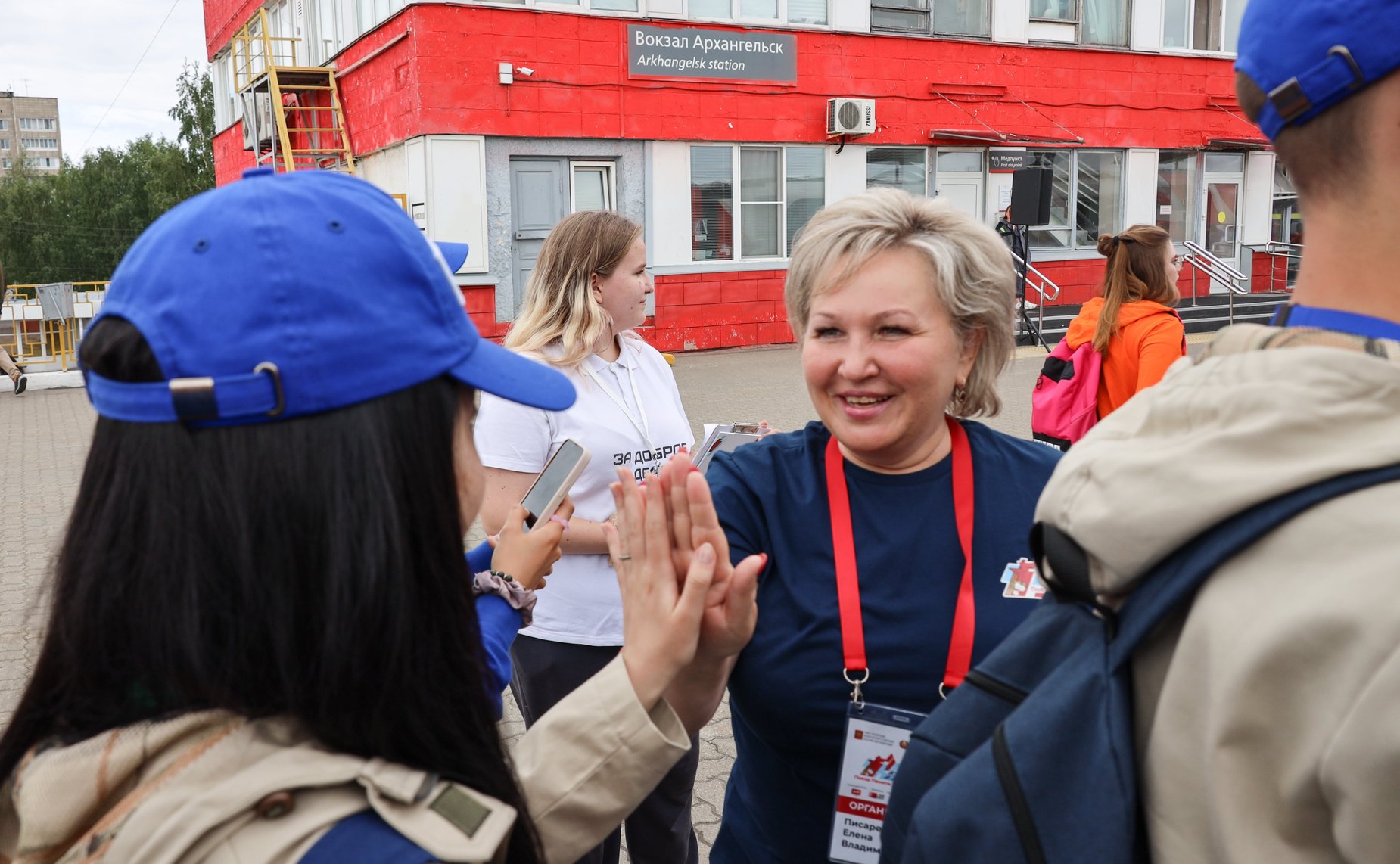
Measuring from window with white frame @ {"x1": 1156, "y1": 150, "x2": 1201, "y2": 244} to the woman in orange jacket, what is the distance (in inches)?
680

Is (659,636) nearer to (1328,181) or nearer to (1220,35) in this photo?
(1328,181)

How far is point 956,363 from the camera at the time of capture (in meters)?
2.13

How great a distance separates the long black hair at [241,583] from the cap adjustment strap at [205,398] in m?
0.01

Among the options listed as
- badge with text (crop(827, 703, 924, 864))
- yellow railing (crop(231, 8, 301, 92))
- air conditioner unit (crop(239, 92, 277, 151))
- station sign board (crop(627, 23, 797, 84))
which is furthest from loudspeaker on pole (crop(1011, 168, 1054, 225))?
badge with text (crop(827, 703, 924, 864))

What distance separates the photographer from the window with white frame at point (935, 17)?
1850 centimetres

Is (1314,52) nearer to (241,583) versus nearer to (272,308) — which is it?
(272,308)

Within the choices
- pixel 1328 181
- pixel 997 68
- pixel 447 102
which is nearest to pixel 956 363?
pixel 1328 181

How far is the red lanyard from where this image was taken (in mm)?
1839

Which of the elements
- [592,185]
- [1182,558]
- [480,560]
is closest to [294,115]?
[592,185]

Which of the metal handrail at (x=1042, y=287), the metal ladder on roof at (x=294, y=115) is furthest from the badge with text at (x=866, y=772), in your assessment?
the metal ladder on roof at (x=294, y=115)

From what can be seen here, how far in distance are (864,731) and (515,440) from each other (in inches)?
57.1

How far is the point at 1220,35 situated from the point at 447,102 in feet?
50.2

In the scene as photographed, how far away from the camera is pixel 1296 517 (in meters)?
0.80

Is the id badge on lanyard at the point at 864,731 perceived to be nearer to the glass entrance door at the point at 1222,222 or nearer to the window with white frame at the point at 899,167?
the window with white frame at the point at 899,167
